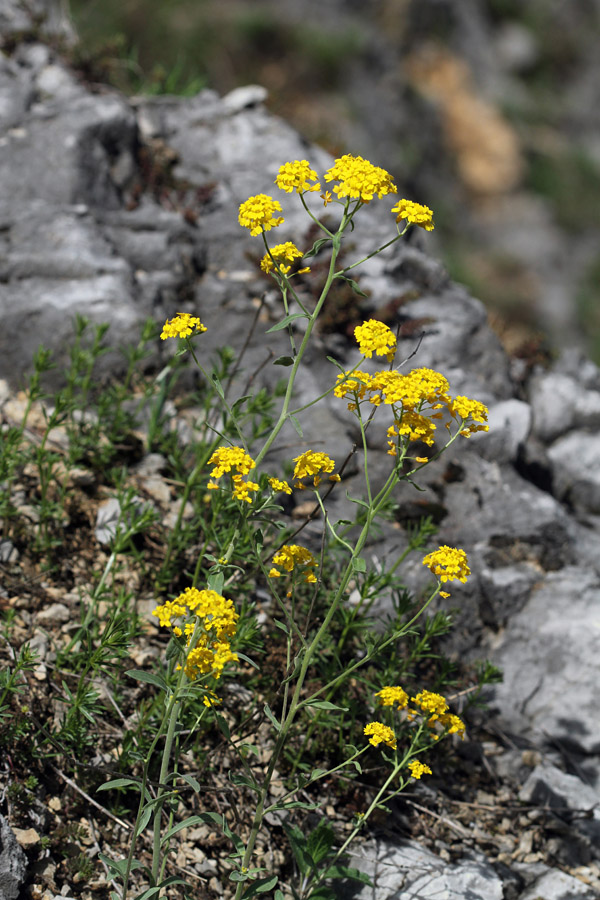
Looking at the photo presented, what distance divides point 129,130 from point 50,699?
14.8ft

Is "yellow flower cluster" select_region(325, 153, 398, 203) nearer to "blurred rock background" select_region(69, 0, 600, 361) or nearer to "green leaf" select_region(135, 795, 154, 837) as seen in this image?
"green leaf" select_region(135, 795, 154, 837)

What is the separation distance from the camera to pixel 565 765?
3.95m

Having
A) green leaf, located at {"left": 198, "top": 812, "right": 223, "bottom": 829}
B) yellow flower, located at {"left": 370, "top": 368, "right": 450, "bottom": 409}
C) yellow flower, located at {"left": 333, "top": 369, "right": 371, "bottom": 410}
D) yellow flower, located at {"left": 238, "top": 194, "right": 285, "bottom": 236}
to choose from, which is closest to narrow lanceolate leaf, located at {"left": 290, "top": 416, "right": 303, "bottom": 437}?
yellow flower, located at {"left": 333, "top": 369, "right": 371, "bottom": 410}

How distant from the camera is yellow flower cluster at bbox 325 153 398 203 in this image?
2455 mm

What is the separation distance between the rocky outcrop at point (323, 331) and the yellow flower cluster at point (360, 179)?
236cm

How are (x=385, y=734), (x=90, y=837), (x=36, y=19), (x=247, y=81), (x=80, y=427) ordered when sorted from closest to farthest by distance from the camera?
1. (x=385, y=734)
2. (x=90, y=837)
3. (x=80, y=427)
4. (x=36, y=19)
5. (x=247, y=81)

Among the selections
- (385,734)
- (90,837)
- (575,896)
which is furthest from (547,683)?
(90,837)

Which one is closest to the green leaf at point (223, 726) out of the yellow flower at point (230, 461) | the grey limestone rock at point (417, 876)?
the yellow flower at point (230, 461)

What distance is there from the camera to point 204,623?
2.28 m

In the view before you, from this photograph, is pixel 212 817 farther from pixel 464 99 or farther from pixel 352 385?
pixel 464 99

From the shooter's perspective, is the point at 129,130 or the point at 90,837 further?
the point at 129,130

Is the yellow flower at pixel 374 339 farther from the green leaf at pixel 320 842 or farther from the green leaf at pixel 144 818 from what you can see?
the green leaf at pixel 320 842

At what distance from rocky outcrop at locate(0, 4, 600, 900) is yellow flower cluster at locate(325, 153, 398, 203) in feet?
7.74

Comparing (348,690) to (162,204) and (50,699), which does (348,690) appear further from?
(162,204)
